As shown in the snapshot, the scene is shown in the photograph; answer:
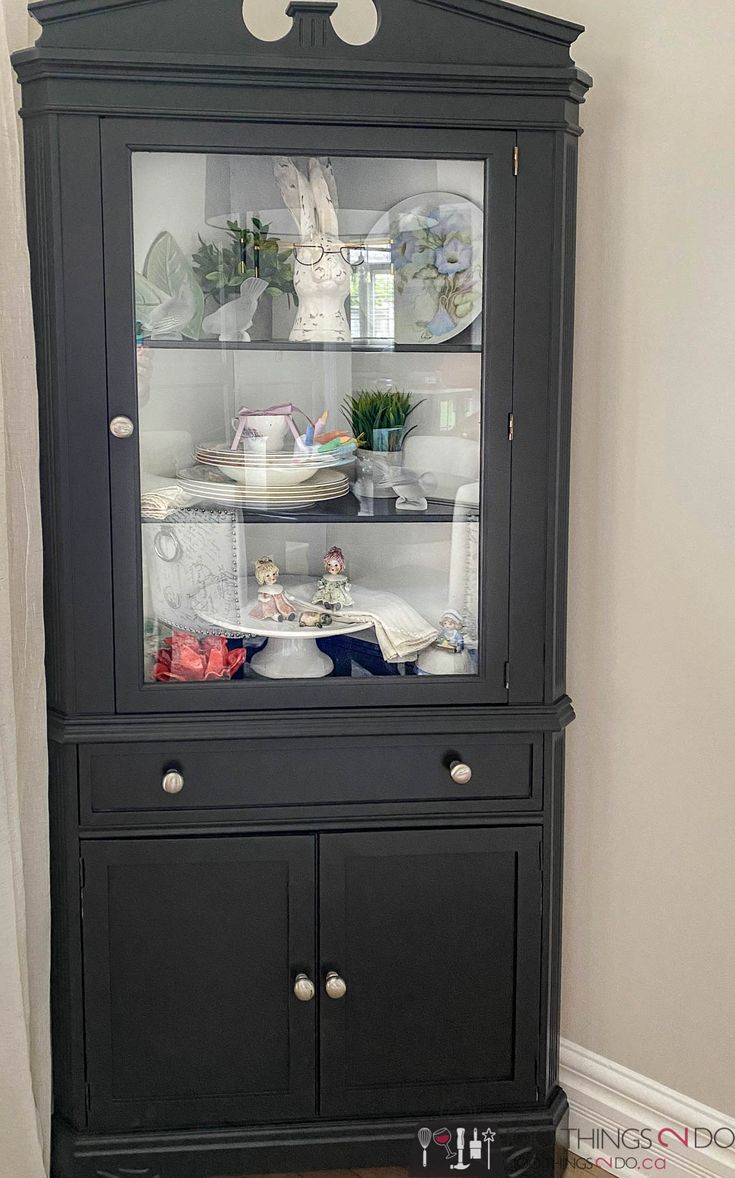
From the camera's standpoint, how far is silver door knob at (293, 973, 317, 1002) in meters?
1.87

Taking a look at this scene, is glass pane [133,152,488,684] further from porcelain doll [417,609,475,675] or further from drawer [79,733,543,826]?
drawer [79,733,543,826]

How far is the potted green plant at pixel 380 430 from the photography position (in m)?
1.86

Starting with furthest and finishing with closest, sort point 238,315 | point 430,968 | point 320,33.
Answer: point 430,968
point 238,315
point 320,33

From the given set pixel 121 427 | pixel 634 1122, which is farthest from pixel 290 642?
pixel 634 1122

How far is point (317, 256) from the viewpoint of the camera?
5.93 feet

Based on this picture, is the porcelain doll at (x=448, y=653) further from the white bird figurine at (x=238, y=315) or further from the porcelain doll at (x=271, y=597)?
the white bird figurine at (x=238, y=315)

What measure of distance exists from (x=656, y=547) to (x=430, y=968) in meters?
0.84

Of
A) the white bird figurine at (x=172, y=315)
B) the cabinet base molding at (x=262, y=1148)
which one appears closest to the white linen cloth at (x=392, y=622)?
the white bird figurine at (x=172, y=315)

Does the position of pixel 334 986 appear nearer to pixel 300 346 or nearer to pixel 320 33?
pixel 300 346

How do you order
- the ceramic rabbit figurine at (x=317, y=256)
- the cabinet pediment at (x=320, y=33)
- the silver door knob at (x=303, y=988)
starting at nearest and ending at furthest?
1. the cabinet pediment at (x=320, y=33)
2. the ceramic rabbit figurine at (x=317, y=256)
3. the silver door knob at (x=303, y=988)

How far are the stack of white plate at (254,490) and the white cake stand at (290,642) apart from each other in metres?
0.16

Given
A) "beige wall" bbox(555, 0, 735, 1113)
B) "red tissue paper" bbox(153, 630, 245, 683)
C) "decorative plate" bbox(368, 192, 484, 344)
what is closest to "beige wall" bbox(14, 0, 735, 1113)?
"beige wall" bbox(555, 0, 735, 1113)

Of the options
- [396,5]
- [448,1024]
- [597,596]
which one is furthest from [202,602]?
[396,5]

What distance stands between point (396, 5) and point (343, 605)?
96 centimetres
